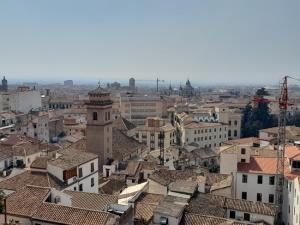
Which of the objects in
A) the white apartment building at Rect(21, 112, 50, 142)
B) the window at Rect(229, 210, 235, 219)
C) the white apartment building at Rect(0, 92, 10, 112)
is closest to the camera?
the window at Rect(229, 210, 235, 219)

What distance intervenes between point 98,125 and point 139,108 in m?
55.4

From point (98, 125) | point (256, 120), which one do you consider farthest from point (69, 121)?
point (256, 120)

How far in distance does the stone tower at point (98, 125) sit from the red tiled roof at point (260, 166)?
60.8 ft

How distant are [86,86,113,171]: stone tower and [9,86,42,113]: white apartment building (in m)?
64.5

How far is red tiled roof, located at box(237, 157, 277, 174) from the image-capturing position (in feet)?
127

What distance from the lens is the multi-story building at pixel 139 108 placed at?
104 m

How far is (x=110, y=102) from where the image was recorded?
52125mm

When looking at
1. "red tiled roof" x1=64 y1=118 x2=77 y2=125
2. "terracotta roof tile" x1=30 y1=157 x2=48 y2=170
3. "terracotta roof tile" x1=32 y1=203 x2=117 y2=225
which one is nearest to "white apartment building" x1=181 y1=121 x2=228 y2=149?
"red tiled roof" x1=64 y1=118 x2=77 y2=125

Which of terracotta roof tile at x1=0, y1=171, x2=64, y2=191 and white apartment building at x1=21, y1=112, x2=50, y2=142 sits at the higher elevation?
terracotta roof tile at x1=0, y1=171, x2=64, y2=191

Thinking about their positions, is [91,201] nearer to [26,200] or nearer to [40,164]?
[26,200]

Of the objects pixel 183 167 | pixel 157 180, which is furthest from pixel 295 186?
pixel 183 167

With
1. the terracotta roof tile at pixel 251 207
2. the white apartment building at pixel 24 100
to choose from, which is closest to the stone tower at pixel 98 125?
the terracotta roof tile at pixel 251 207

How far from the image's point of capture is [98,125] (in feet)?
165

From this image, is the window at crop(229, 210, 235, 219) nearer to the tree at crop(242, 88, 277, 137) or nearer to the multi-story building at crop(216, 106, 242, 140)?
the multi-story building at crop(216, 106, 242, 140)
